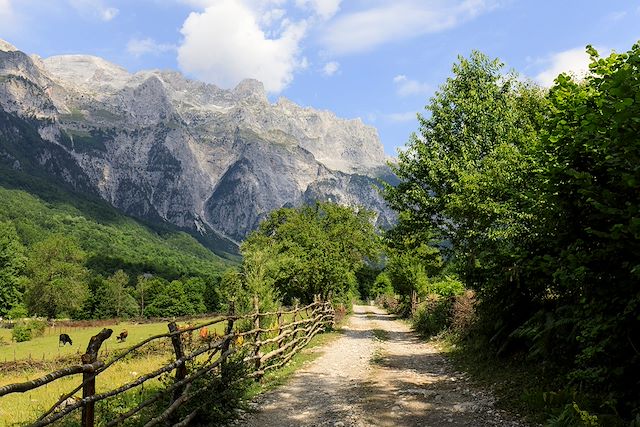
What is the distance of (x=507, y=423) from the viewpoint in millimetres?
8523

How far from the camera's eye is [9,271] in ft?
294

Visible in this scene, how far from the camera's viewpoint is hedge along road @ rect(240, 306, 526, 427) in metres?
9.32

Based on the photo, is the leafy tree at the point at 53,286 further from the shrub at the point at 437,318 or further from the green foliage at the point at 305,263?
the shrub at the point at 437,318

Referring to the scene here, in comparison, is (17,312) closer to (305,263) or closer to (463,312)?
(305,263)

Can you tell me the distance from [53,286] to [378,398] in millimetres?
102205

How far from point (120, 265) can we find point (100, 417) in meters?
175

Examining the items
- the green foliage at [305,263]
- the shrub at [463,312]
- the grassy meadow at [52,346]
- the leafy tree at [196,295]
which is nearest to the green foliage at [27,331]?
the grassy meadow at [52,346]

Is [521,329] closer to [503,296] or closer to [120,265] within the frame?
[503,296]

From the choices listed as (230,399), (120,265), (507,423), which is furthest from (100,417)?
(120,265)

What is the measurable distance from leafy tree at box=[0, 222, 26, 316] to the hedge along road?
91845mm

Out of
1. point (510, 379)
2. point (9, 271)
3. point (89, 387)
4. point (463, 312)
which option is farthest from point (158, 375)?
point (9, 271)

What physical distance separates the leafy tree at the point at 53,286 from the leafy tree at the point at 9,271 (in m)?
2.99

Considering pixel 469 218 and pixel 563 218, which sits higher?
pixel 469 218

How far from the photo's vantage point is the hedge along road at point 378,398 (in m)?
9.32
